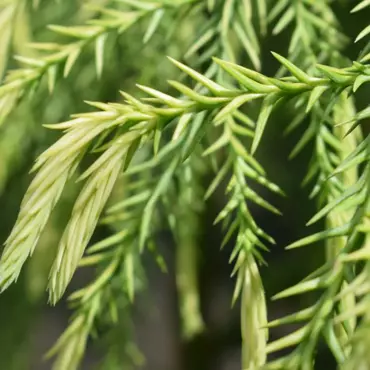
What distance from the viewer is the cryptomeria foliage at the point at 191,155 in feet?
1.19

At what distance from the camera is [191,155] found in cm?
59

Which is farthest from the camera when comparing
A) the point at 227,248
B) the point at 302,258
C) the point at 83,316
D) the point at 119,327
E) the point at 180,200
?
the point at 227,248

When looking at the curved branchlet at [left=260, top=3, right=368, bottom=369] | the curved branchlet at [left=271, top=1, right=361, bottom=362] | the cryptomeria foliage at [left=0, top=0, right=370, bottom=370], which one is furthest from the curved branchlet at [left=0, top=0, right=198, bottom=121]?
the curved branchlet at [left=260, top=3, right=368, bottom=369]

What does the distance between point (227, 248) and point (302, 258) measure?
40cm

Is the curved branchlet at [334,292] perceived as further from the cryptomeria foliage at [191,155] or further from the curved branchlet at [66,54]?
the curved branchlet at [66,54]

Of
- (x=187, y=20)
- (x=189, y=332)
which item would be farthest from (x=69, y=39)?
(x=189, y=332)

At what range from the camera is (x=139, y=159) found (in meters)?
0.70

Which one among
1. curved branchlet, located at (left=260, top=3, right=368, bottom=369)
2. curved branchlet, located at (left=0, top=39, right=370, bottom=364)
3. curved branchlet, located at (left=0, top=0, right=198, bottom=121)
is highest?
curved branchlet, located at (left=0, top=0, right=198, bottom=121)

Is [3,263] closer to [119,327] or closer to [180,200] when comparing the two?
[180,200]

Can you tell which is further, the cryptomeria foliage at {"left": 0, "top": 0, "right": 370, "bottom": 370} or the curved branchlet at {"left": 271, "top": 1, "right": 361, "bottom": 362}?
the curved branchlet at {"left": 271, "top": 1, "right": 361, "bottom": 362}

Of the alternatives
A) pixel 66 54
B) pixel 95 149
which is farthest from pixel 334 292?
pixel 66 54

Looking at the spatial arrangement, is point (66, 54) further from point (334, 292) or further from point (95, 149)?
point (334, 292)

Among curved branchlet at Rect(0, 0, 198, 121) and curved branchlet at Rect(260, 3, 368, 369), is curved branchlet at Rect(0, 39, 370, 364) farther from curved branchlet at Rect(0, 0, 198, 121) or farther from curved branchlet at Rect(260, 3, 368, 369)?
curved branchlet at Rect(0, 0, 198, 121)

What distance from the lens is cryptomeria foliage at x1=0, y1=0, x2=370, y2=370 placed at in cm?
36
